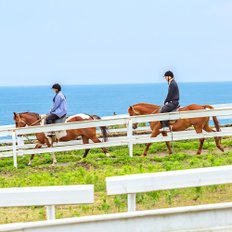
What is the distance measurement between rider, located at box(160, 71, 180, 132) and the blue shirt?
2.86m

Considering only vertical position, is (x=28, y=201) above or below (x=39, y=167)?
above

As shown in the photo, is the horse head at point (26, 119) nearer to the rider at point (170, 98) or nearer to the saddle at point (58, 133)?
the saddle at point (58, 133)

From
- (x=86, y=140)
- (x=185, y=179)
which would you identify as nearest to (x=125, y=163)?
(x=86, y=140)

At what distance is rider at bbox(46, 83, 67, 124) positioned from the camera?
72.7 ft

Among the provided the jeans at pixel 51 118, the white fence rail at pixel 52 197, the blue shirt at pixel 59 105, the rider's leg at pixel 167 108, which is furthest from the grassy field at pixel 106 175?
the white fence rail at pixel 52 197

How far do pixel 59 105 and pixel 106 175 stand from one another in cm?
749

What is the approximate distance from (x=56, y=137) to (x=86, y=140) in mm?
1200

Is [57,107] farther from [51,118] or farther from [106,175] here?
[106,175]

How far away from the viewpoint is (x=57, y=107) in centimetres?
2261

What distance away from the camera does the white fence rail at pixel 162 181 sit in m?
8.80

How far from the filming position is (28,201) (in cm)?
876

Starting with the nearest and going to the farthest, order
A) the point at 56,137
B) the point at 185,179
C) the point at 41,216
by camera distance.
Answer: the point at 185,179 → the point at 41,216 → the point at 56,137

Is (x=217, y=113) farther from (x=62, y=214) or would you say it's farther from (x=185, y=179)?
(x=185, y=179)

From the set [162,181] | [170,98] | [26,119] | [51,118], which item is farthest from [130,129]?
[162,181]
